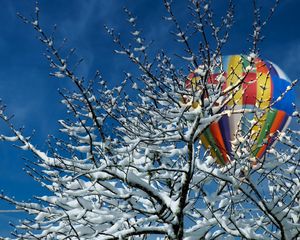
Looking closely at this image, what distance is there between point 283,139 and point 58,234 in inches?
157

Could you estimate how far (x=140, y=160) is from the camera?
7.29 metres

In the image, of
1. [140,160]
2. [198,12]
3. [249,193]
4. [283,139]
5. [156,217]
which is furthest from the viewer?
[283,139]

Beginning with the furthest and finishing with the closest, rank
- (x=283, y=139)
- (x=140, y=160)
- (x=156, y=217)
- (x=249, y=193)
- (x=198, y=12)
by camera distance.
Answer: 1. (x=283, y=139)
2. (x=140, y=160)
3. (x=156, y=217)
4. (x=198, y=12)
5. (x=249, y=193)

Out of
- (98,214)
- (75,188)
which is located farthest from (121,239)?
(75,188)

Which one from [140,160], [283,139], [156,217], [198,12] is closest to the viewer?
[198,12]

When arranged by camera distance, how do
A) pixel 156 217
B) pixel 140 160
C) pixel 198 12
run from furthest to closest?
1. pixel 140 160
2. pixel 156 217
3. pixel 198 12

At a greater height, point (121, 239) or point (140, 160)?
point (140, 160)

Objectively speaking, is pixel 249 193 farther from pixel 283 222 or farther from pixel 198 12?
pixel 198 12

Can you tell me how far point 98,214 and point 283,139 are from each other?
3430 mm

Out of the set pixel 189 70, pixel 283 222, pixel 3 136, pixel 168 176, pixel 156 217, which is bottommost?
pixel 283 222

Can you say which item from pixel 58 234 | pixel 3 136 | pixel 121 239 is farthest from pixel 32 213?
pixel 121 239

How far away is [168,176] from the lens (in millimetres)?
6980

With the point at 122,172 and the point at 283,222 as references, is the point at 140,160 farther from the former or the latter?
the point at 283,222

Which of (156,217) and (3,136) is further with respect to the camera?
(3,136)
